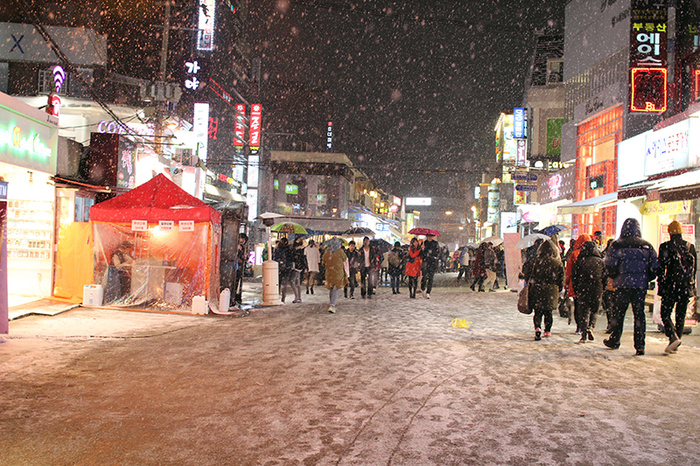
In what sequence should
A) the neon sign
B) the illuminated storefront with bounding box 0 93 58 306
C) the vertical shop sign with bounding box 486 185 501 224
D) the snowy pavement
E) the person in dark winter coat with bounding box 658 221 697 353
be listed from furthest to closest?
1. the vertical shop sign with bounding box 486 185 501 224
2. the illuminated storefront with bounding box 0 93 58 306
3. the neon sign
4. the person in dark winter coat with bounding box 658 221 697 353
5. the snowy pavement

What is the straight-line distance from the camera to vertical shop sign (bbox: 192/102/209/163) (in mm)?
27609

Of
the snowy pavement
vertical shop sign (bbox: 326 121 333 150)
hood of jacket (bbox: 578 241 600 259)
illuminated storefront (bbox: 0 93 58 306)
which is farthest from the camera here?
vertical shop sign (bbox: 326 121 333 150)

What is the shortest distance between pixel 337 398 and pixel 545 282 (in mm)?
4725

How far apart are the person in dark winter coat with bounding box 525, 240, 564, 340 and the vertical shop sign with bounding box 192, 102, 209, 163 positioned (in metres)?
22.7

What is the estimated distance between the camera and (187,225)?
1063 cm

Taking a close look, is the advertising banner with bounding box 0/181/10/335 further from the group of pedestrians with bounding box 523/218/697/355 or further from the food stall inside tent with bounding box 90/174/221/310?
the group of pedestrians with bounding box 523/218/697/355

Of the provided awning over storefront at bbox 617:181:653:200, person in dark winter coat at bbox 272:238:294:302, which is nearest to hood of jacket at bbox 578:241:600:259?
awning over storefront at bbox 617:181:653:200

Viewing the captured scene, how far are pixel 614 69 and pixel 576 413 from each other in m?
16.3

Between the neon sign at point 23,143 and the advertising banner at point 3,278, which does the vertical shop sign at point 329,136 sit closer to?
the neon sign at point 23,143

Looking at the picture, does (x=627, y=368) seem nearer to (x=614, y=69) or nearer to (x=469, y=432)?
(x=469, y=432)

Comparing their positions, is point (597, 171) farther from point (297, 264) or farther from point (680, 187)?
point (297, 264)

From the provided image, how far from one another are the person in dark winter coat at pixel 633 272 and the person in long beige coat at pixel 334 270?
576 centimetres

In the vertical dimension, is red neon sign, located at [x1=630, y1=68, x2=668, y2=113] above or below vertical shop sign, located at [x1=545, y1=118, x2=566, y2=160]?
below

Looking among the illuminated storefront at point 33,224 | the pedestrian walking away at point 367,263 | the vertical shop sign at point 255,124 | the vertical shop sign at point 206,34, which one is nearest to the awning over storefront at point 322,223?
the vertical shop sign at point 255,124
